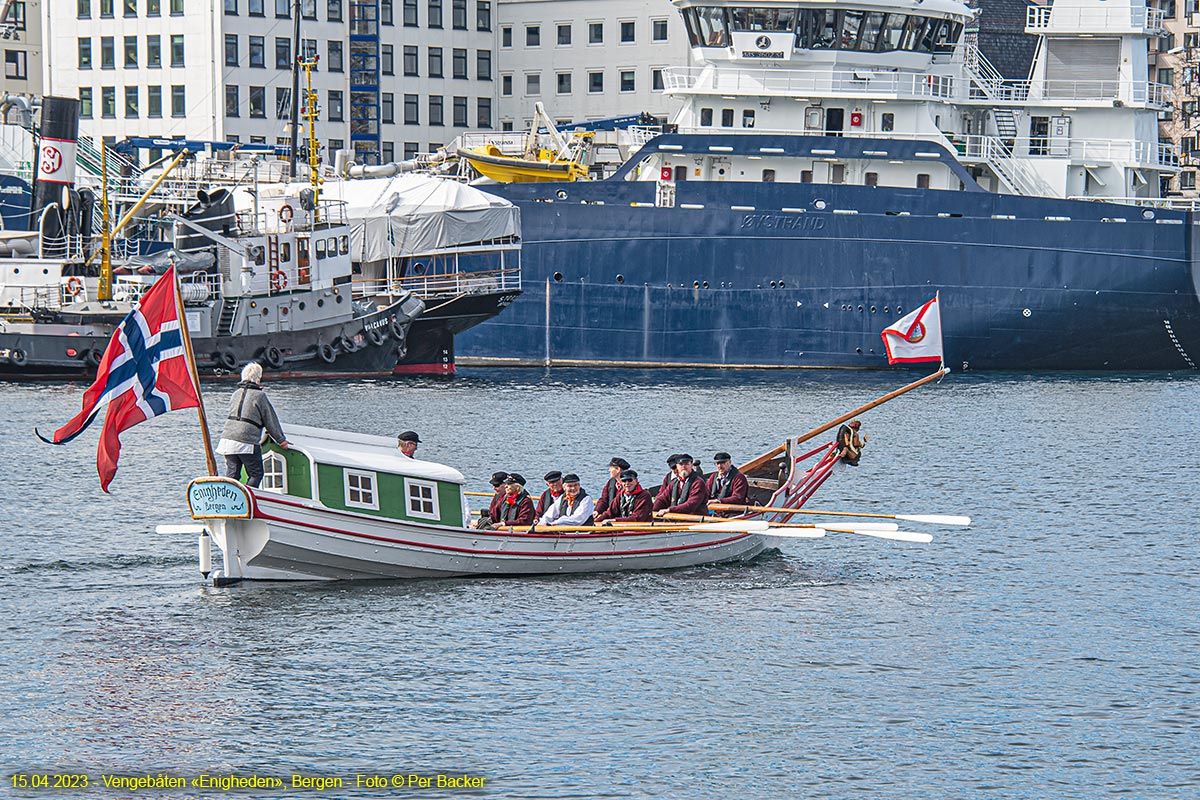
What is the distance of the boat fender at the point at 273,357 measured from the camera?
6247cm

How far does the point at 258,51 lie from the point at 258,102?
2.74 meters

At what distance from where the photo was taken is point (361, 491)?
29391 mm

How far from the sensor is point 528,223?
70000mm

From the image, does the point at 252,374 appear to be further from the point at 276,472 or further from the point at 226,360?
the point at 226,360

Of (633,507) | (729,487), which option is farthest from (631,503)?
(729,487)

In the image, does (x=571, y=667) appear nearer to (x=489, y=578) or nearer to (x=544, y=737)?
(x=544, y=737)

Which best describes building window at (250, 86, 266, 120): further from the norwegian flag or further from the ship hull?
the norwegian flag

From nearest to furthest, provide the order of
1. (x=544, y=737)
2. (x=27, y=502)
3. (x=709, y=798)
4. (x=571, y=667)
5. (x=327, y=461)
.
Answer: (x=709, y=798), (x=544, y=737), (x=571, y=667), (x=327, y=461), (x=27, y=502)

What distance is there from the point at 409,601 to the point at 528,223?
41248mm

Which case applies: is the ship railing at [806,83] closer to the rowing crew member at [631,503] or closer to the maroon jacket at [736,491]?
the maroon jacket at [736,491]

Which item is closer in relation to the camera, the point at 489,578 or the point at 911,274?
the point at 489,578

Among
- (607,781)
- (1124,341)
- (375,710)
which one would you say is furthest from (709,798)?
(1124,341)

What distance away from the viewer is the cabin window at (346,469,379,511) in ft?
96.0

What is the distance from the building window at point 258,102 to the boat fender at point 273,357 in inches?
1834
